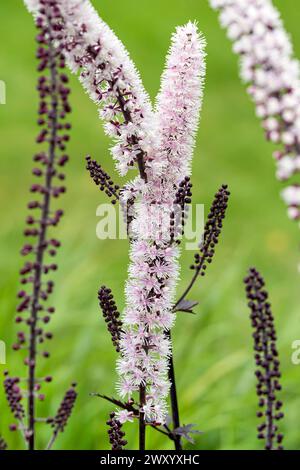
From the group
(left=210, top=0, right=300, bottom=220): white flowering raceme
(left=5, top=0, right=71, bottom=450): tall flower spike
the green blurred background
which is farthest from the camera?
the green blurred background

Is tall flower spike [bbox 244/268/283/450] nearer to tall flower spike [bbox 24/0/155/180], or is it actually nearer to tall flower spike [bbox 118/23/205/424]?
tall flower spike [bbox 118/23/205/424]

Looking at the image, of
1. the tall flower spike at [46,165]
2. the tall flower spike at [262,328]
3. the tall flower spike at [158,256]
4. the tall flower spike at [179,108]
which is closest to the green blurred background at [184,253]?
the tall flower spike at [158,256]

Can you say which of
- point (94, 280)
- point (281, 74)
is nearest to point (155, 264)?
point (281, 74)

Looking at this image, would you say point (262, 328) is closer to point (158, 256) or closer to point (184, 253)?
point (158, 256)

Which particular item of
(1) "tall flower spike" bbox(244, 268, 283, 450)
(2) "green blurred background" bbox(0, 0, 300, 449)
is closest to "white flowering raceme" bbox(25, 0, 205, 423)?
(1) "tall flower spike" bbox(244, 268, 283, 450)

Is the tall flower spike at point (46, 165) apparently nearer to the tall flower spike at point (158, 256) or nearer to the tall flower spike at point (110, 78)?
the tall flower spike at point (110, 78)

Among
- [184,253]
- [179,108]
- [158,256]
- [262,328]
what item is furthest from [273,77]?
[184,253]

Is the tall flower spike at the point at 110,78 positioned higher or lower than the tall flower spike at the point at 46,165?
higher
